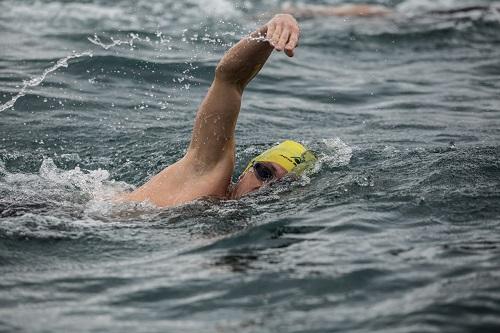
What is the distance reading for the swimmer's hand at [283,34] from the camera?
596cm

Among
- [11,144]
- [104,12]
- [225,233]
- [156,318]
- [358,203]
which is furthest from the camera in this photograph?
[104,12]

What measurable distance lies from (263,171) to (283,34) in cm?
163

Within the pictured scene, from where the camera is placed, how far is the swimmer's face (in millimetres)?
7195

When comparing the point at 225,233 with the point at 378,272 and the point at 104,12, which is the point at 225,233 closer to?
the point at 378,272

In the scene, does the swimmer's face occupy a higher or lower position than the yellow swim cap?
lower

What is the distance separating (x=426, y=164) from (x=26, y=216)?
3.70 m

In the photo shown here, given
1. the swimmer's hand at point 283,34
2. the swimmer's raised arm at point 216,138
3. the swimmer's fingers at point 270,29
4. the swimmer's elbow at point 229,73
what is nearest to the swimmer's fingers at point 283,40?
the swimmer's hand at point 283,34

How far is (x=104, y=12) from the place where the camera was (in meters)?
16.7

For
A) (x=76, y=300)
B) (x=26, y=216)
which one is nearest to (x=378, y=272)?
(x=76, y=300)

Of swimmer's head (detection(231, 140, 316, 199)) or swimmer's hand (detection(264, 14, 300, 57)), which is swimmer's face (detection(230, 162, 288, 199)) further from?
swimmer's hand (detection(264, 14, 300, 57))

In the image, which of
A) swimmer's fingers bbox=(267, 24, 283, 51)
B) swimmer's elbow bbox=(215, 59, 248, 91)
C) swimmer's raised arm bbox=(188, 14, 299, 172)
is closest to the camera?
swimmer's fingers bbox=(267, 24, 283, 51)

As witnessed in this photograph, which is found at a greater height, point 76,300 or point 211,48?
point 211,48

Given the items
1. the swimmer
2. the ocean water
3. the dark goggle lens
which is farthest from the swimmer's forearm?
the ocean water

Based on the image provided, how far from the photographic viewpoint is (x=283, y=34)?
6.08m
